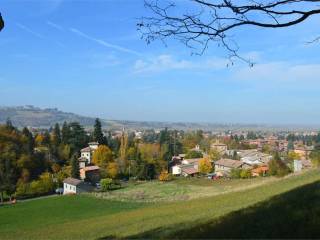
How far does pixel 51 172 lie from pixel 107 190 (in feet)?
47.3

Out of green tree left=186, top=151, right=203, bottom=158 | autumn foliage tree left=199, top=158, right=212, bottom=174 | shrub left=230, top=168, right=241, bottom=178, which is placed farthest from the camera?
green tree left=186, top=151, right=203, bottom=158

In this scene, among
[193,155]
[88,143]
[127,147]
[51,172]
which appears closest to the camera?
[51,172]

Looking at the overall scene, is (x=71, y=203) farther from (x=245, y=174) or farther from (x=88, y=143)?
(x=88, y=143)

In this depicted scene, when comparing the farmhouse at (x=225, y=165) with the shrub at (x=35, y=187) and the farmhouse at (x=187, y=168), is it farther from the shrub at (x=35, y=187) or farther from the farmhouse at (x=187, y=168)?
the shrub at (x=35, y=187)

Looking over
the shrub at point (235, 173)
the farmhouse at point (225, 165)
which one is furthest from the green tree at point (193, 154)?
the shrub at point (235, 173)

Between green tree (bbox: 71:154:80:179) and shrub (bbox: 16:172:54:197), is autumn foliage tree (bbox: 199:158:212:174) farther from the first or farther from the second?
shrub (bbox: 16:172:54:197)

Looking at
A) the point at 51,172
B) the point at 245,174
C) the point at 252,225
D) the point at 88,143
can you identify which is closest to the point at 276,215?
the point at 252,225

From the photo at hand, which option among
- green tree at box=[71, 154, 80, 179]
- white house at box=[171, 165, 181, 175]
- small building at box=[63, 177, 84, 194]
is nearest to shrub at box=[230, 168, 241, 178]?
white house at box=[171, 165, 181, 175]

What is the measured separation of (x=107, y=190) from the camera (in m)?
66.1

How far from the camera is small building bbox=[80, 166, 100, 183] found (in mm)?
80512

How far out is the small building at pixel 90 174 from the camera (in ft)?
264

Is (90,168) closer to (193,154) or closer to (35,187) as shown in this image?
(35,187)

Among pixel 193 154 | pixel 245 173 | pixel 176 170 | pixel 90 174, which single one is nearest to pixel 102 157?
pixel 90 174

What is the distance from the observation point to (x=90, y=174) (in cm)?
8162
